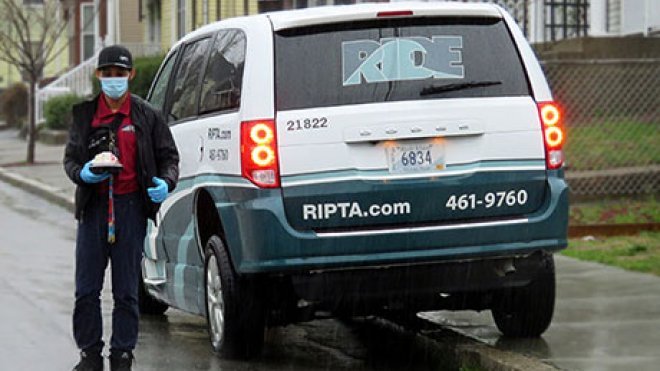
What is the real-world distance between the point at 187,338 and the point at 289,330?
0.74 m

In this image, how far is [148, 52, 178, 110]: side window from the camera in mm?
10164

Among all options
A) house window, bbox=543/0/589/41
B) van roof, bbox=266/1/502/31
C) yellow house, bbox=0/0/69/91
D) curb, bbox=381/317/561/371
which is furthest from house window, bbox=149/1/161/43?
van roof, bbox=266/1/502/31

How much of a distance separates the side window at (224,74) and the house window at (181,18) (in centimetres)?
3110

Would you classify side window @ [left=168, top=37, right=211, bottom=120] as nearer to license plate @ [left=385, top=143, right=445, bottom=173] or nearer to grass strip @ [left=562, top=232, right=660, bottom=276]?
license plate @ [left=385, top=143, right=445, bottom=173]

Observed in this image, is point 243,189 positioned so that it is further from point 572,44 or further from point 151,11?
point 151,11

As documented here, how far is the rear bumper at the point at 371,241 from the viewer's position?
7941 millimetres

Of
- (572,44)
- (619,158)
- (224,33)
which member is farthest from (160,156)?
(572,44)

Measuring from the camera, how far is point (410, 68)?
8242mm

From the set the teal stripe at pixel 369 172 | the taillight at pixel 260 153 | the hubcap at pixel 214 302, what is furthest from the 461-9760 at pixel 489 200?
the hubcap at pixel 214 302

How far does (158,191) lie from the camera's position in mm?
7797

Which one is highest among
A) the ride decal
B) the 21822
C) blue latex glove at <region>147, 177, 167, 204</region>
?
the ride decal

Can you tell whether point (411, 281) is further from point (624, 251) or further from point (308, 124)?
point (624, 251)

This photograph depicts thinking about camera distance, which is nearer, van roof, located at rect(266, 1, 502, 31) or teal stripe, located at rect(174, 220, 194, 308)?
van roof, located at rect(266, 1, 502, 31)

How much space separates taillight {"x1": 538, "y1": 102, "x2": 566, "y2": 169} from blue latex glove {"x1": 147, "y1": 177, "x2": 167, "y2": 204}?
2.17 m
